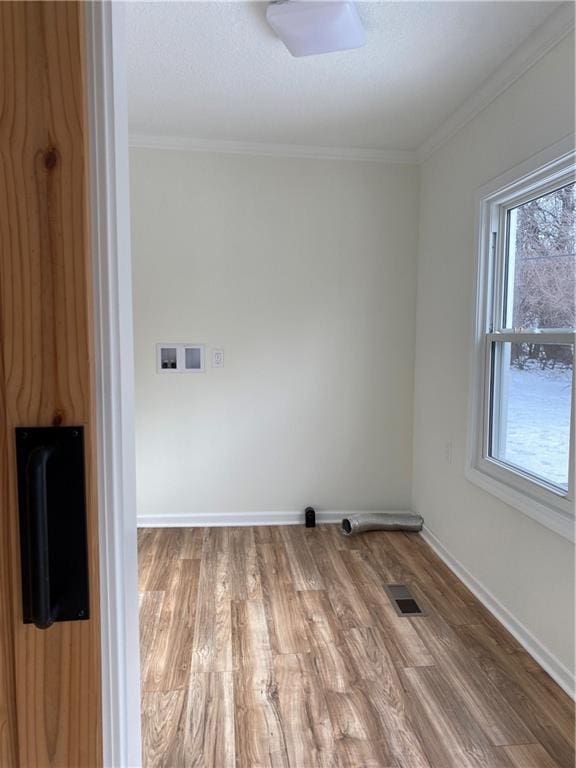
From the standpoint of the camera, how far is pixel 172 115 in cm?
276

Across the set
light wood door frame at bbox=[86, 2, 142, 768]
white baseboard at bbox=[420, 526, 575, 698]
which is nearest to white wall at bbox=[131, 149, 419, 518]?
white baseboard at bbox=[420, 526, 575, 698]

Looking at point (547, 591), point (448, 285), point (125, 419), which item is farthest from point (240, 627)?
point (448, 285)

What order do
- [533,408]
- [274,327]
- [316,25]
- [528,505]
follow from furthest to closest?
[274,327] < [533,408] < [528,505] < [316,25]

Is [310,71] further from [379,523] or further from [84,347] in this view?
[379,523]

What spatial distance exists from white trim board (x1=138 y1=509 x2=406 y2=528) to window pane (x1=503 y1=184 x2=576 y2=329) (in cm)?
179

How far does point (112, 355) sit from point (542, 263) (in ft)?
7.08

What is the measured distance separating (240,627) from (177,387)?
5.42 ft

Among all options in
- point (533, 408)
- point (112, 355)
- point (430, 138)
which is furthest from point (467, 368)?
point (112, 355)

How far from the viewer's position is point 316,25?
1835mm

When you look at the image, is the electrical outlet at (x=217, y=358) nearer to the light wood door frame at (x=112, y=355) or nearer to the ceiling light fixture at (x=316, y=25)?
the ceiling light fixture at (x=316, y=25)

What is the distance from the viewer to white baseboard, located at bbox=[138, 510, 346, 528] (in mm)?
3320

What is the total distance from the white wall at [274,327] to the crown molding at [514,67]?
2.15 ft

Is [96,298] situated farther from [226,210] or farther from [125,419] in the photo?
[226,210]

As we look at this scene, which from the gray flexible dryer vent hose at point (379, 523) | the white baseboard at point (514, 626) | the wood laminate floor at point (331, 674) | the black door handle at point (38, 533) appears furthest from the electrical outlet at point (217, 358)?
the black door handle at point (38, 533)
